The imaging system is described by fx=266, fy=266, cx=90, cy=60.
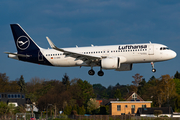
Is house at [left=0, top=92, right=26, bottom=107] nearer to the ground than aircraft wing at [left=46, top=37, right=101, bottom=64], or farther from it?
nearer to the ground

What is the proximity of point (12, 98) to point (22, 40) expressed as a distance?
7053 centimetres

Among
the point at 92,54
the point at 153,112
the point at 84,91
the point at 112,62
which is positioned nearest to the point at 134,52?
the point at 112,62

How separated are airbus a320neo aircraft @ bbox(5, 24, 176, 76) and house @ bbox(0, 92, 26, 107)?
223 ft

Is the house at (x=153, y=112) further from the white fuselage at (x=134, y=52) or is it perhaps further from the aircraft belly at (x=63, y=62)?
the aircraft belly at (x=63, y=62)

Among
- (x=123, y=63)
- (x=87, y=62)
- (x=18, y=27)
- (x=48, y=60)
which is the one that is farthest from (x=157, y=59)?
(x=18, y=27)

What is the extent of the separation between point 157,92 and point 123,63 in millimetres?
68743

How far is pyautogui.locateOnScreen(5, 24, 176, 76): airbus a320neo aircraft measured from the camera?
134 feet

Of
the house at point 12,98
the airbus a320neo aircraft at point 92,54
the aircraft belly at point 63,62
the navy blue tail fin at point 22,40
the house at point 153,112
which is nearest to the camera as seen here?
the airbus a320neo aircraft at point 92,54

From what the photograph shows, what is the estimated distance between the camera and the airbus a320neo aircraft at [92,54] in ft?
134

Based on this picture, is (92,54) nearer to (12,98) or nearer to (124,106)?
(124,106)

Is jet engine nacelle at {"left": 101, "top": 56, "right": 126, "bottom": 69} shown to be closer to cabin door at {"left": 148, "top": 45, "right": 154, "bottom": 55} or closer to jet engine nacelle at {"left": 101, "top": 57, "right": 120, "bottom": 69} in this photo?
jet engine nacelle at {"left": 101, "top": 57, "right": 120, "bottom": 69}

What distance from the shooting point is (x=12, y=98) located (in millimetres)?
112875

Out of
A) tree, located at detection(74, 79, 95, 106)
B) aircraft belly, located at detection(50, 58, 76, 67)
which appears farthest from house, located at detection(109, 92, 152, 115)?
aircraft belly, located at detection(50, 58, 76, 67)

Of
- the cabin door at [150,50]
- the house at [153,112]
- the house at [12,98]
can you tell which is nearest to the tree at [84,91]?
the house at [12,98]
